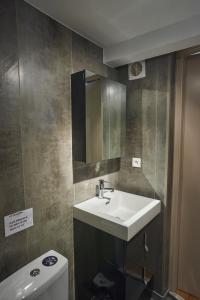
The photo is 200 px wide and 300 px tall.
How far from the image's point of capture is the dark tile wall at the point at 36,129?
3.53 feet

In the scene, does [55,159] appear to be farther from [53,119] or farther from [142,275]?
[142,275]

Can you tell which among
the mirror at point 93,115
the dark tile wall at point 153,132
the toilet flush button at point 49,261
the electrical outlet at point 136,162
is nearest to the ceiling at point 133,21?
the dark tile wall at point 153,132

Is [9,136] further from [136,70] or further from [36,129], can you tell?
[136,70]

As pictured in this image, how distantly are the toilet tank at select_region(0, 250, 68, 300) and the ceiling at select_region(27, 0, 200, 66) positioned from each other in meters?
1.61

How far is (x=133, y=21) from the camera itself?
1.32 m

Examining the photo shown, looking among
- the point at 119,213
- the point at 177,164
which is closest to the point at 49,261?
the point at 119,213

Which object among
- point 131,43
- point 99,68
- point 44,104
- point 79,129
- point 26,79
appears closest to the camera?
point 26,79

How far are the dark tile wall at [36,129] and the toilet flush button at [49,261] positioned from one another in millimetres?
125

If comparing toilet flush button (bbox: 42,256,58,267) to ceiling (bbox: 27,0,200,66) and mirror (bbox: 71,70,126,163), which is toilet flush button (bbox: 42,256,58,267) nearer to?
mirror (bbox: 71,70,126,163)

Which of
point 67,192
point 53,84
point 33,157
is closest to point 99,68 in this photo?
point 53,84

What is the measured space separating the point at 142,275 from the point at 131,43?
1954mm

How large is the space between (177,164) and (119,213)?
71cm

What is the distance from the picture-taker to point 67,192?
4.83 feet

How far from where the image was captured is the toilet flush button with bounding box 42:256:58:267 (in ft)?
3.73
